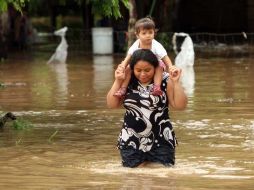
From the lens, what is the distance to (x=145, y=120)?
7.58 meters

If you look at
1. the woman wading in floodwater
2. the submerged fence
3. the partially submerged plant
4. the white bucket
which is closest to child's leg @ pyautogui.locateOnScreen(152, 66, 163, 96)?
the woman wading in floodwater

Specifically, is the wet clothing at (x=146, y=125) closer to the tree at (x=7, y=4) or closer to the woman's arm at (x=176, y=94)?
the woman's arm at (x=176, y=94)

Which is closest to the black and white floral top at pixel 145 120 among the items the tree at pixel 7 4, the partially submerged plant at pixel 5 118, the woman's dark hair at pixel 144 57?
the woman's dark hair at pixel 144 57

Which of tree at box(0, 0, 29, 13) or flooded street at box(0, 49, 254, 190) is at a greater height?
tree at box(0, 0, 29, 13)

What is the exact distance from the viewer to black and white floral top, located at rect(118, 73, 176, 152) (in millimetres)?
7527

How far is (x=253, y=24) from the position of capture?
1321 inches

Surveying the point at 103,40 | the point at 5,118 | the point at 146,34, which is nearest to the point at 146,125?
the point at 146,34

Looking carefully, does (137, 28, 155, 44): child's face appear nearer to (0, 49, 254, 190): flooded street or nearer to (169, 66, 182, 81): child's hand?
(169, 66, 182, 81): child's hand

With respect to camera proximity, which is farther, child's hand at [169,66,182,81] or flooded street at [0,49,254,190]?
flooded street at [0,49,254,190]

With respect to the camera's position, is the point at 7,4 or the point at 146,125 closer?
the point at 146,125

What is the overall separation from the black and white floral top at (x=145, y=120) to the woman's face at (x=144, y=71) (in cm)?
7

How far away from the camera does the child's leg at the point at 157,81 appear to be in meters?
7.42

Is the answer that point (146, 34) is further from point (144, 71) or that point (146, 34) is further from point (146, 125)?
point (146, 125)

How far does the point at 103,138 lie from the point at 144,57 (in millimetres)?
2844
